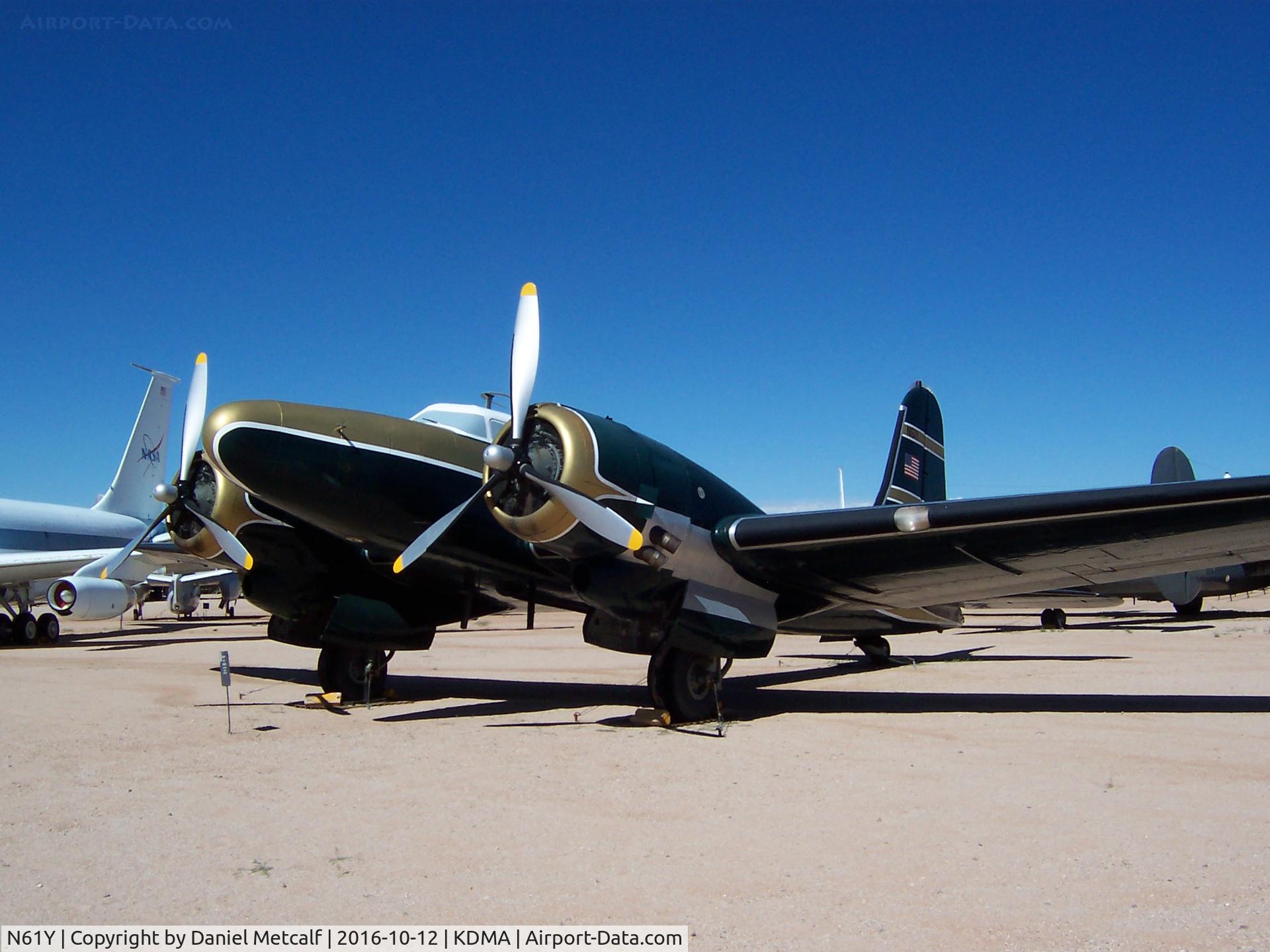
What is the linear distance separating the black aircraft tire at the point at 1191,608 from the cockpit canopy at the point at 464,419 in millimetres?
31475

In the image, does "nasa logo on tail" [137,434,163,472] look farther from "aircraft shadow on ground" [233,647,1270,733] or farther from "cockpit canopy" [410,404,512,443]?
"cockpit canopy" [410,404,512,443]

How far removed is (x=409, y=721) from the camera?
11.8 meters

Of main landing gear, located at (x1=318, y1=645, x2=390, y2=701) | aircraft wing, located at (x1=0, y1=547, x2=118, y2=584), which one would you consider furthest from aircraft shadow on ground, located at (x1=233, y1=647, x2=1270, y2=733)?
aircraft wing, located at (x1=0, y1=547, x2=118, y2=584)

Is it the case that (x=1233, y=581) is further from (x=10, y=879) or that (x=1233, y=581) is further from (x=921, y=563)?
(x=10, y=879)

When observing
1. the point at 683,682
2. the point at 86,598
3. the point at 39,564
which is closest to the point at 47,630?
the point at 86,598

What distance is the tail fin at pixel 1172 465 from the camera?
3525 centimetres

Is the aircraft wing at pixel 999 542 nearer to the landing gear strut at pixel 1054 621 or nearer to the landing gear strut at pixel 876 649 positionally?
the landing gear strut at pixel 876 649

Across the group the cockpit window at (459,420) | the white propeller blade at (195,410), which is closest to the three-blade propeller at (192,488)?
the white propeller blade at (195,410)

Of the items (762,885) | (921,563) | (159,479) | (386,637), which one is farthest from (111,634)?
(762,885)

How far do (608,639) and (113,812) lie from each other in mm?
5393

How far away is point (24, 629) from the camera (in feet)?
92.3

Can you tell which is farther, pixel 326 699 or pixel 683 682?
pixel 326 699

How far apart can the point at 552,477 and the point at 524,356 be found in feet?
5.25

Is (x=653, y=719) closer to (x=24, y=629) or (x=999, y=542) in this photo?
(x=999, y=542)
